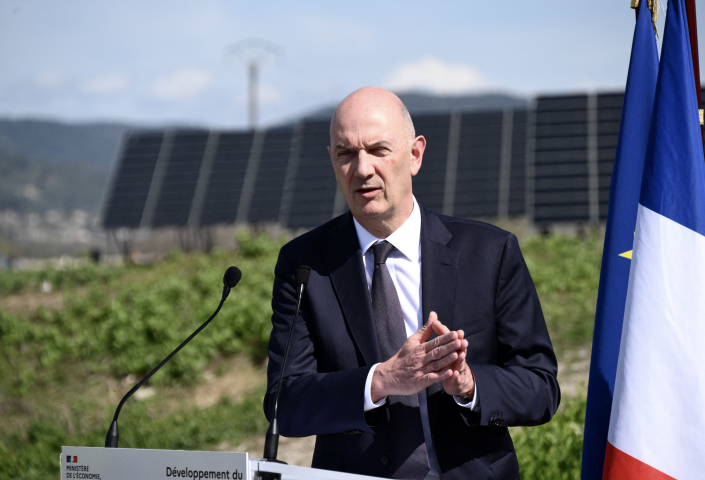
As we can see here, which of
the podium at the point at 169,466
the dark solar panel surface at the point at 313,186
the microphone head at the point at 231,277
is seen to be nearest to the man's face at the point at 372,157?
the microphone head at the point at 231,277

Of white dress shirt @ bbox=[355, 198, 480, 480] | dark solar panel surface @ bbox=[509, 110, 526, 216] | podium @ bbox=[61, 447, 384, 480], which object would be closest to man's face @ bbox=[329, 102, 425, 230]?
white dress shirt @ bbox=[355, 198, 480, 480]

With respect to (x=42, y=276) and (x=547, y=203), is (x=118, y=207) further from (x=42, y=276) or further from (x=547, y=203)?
(x=547, y=203)

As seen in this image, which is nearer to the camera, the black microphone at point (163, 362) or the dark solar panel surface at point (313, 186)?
the black microphone at point (163, 362)

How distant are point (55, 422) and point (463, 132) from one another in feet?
38.4

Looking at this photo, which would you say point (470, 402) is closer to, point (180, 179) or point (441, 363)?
point (441, 363)

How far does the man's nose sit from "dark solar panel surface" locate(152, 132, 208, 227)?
14.0 m

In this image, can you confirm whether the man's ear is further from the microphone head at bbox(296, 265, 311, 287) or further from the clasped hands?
the clasped hands

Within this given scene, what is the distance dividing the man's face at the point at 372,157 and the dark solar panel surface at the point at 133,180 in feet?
47.1

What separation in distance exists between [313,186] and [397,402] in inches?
538

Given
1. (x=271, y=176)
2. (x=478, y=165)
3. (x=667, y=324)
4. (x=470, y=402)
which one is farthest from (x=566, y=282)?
(x=271, y=176)

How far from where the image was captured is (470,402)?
197 cm

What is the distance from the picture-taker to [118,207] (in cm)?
1645

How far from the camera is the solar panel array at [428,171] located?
46.3 feet

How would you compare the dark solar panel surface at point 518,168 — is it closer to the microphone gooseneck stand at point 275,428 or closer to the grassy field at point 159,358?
the grassy field at point 159,358
